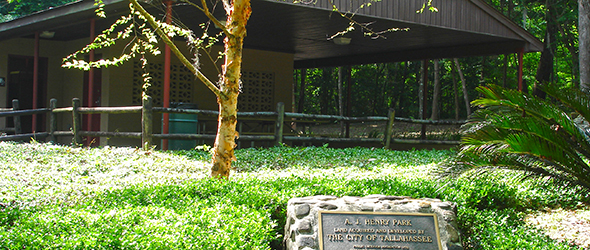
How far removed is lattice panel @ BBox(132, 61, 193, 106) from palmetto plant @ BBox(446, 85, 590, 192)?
9939 mm

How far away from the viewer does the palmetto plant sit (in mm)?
4785

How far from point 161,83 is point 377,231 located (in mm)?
10646

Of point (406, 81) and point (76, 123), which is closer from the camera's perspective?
point (76, 123)

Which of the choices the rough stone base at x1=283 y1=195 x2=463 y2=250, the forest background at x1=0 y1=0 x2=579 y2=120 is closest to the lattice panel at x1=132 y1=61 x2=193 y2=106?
the rough stone base at x1=283 y1=195 x2=463 y2=250

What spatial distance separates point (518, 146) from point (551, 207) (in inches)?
90.3

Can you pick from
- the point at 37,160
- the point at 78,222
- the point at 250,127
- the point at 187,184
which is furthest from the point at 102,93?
the point at 78,222

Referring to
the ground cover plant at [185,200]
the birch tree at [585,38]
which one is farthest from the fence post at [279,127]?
the birch tree at [585,38]

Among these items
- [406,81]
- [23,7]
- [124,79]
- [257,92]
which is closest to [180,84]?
[124,79]

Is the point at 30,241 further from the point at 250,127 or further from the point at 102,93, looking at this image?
the point at 250,127

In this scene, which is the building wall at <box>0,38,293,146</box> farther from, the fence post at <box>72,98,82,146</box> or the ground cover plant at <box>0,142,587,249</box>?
the ground cover plant at <box>0,142,587,249</box>

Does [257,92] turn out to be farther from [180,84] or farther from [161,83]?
[161,83]

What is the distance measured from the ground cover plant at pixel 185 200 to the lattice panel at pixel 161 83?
5111 millimetres

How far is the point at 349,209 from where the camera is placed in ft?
14.5

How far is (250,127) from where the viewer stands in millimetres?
15164
